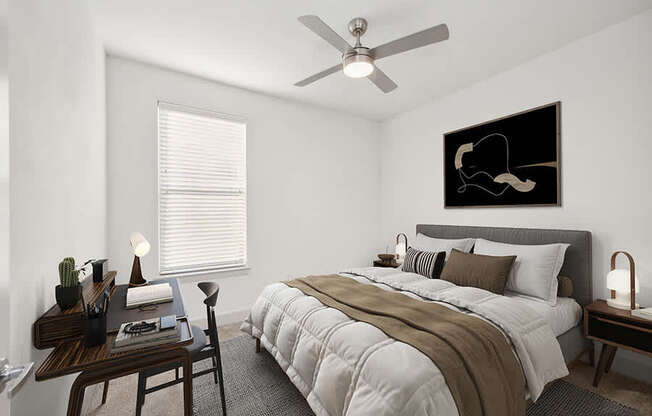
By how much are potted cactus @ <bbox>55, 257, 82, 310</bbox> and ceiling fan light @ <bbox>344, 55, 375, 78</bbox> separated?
80.0 inches

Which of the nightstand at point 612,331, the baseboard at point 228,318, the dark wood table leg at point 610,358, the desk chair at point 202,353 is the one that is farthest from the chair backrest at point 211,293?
the dark wood table leg at point 610,358

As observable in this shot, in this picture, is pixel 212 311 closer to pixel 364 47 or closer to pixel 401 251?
pixel 364 47

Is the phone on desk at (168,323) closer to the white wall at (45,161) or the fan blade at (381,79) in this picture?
the white wall at (45,161)

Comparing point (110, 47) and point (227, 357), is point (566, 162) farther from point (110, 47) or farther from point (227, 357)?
point (110, 47)

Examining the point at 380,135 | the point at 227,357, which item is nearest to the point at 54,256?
the point at 227,357

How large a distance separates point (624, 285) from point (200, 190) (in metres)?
3.86

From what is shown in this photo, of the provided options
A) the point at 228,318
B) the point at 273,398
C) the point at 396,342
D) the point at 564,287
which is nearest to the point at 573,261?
the point at 564,287

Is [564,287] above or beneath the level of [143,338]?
beneath

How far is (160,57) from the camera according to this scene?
2.80 m

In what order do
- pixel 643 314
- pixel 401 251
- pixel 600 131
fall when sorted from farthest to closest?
pixel 401 251 < pixel 600 131 < pixel 643 314

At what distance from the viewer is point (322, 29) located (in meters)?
1.82

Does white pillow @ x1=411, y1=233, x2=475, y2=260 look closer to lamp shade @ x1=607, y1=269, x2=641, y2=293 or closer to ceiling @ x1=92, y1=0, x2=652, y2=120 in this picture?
lamp shade @ x1=607, y1=269, x2=641, y2=293

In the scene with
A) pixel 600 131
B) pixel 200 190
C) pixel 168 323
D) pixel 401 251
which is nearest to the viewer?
pixel 168 323

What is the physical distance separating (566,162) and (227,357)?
3531 mm
